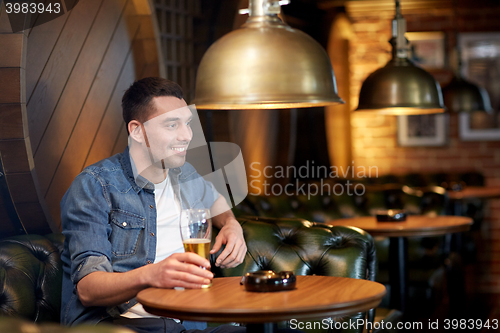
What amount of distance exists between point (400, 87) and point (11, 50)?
179cm

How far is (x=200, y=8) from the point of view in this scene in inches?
127

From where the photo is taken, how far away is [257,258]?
6.85ft

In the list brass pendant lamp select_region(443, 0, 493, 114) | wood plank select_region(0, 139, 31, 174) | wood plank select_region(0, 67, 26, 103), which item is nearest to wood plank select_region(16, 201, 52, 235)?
wood plank select_region(0, 139, 31, 174)

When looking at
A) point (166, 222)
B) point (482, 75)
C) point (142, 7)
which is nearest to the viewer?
point (166, 222)

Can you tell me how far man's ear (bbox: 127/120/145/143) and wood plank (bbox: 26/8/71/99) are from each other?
18.0 inches

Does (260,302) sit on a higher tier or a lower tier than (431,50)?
lower

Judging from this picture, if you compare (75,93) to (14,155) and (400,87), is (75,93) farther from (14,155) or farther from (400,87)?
(400,87)

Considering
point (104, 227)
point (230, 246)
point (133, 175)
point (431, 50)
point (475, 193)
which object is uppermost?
point (431, 50)

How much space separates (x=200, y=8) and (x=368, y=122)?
3255 mm

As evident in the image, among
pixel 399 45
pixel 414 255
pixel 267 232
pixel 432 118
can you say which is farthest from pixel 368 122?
pixel 267 232

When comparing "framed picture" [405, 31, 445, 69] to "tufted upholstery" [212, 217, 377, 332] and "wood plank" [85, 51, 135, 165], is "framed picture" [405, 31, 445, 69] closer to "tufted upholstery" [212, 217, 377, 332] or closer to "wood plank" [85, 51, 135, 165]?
"wood plank" [85, 51, 135, 165]

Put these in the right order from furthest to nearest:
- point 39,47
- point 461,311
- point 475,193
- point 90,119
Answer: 1. point 475,193
2. point 461,311
3. point 90,119
4. point 39,47

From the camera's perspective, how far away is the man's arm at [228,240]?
5.71ft

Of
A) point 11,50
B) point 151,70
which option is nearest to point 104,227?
point 11,50
